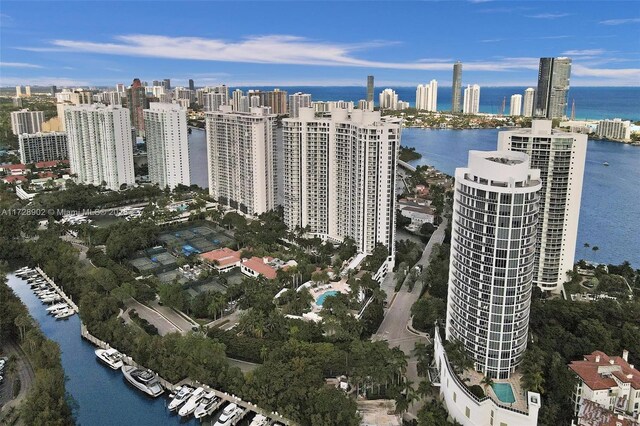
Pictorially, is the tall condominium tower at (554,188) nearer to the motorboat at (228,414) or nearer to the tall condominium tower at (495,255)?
the tall condominium tower at (495,255)

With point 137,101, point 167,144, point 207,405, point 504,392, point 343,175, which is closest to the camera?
point 504,392

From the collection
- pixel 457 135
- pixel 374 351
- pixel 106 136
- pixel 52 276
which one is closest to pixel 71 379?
pixel 52 276

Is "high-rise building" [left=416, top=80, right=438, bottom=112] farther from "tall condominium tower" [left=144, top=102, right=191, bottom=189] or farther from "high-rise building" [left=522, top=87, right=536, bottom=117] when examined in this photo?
"tall condominium tower" [left=144, top=102, right=191, bottom=189]

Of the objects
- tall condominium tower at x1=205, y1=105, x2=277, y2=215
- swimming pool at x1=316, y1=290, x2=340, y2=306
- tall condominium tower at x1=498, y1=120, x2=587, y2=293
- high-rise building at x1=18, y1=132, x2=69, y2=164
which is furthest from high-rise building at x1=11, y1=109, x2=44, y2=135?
tall condominium tower at x1=498, y1=120, x2=587, y2=293

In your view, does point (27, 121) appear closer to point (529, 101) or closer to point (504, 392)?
point (504, 392)

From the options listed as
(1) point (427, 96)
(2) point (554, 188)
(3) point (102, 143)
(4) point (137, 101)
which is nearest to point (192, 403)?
(2) point (554, 188)

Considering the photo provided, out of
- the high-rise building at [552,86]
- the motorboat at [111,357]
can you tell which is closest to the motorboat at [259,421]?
the motorboat at [111,357]
